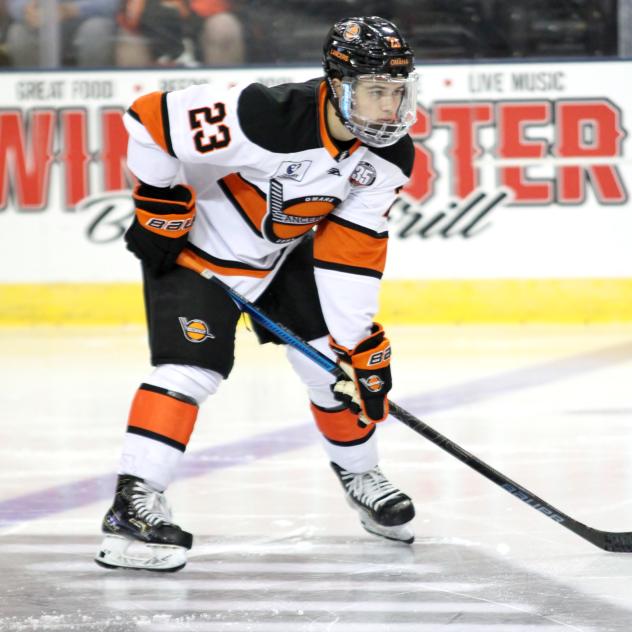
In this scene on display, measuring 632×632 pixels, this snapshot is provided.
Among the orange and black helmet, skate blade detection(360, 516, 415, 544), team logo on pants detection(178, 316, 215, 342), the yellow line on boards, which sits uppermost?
the orange and black helmet

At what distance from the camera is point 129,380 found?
4.73 metres

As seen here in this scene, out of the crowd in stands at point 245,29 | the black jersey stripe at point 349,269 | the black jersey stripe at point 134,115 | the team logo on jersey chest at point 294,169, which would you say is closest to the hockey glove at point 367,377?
the black jersey stripe at point 349,269

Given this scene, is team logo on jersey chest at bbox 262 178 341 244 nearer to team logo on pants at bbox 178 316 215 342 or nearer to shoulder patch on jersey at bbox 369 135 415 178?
shoulder patch on jersey at bbox 369 135 415 178

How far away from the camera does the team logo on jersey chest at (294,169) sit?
8.30ft

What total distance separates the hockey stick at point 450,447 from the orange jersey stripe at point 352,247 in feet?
0.55

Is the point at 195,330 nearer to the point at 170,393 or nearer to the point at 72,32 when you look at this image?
the point at 170,393

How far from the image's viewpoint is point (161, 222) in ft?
8.30

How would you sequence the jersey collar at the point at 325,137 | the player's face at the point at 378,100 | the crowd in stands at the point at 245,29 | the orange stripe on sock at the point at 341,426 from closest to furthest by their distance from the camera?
1. the player's face at the point at 378,100
2. the jersey collar at the point at 325,137
3. the orange stripe on sock at the point at 341,426
4. the crowd in stands at the point at 245,29

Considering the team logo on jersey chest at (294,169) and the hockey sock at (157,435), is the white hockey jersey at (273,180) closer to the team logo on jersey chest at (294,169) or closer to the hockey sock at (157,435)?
the team logo on jersey chest at (294,169)

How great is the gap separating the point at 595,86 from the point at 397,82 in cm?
375

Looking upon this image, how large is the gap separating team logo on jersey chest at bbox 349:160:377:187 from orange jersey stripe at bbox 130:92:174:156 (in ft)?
1.12

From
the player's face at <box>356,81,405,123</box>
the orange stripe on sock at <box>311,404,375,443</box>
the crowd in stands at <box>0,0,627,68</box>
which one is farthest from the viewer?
the crowd in stands at <box>0,0,627,68</box>

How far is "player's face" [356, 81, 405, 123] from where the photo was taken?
2412mm

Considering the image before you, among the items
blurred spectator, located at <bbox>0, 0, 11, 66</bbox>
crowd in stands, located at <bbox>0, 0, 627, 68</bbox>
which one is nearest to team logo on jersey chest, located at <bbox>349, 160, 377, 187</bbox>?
crowd in stands, located at <bbox>0, 0, 627, 68</bbox>
